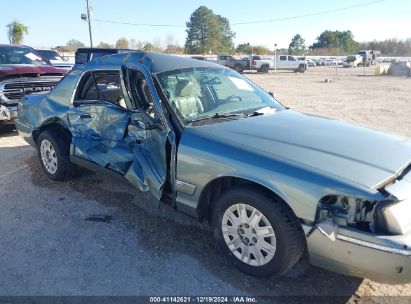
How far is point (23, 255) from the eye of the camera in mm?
3250

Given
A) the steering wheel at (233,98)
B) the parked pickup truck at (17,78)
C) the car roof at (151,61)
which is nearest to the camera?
the car roof at (151,61)

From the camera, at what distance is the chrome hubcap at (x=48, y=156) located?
15.7 ft

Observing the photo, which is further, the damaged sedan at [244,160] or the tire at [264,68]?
the tire at [264,68]

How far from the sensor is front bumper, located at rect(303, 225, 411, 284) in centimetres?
221

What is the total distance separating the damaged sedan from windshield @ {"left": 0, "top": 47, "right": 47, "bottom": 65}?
4.89 metres

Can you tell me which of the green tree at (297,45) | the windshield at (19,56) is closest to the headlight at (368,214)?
the windshield at (19,56)

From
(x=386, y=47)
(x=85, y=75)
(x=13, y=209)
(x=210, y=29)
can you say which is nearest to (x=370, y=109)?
(x=85, y=75)

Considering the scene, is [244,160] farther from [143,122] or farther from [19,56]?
[19,56]

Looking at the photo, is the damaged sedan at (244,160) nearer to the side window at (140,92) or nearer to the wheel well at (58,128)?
the side window at (140,92)

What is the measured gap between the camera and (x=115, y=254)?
3.26 m

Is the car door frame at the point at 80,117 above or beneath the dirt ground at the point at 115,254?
above

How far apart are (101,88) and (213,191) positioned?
2.09 meters

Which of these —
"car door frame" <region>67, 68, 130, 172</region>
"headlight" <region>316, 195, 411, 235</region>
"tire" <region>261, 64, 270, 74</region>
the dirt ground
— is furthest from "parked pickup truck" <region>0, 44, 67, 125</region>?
Result: "tire" <region>261, 64, 270, 74</region>

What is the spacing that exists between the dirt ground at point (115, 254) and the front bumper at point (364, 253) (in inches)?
16.9
